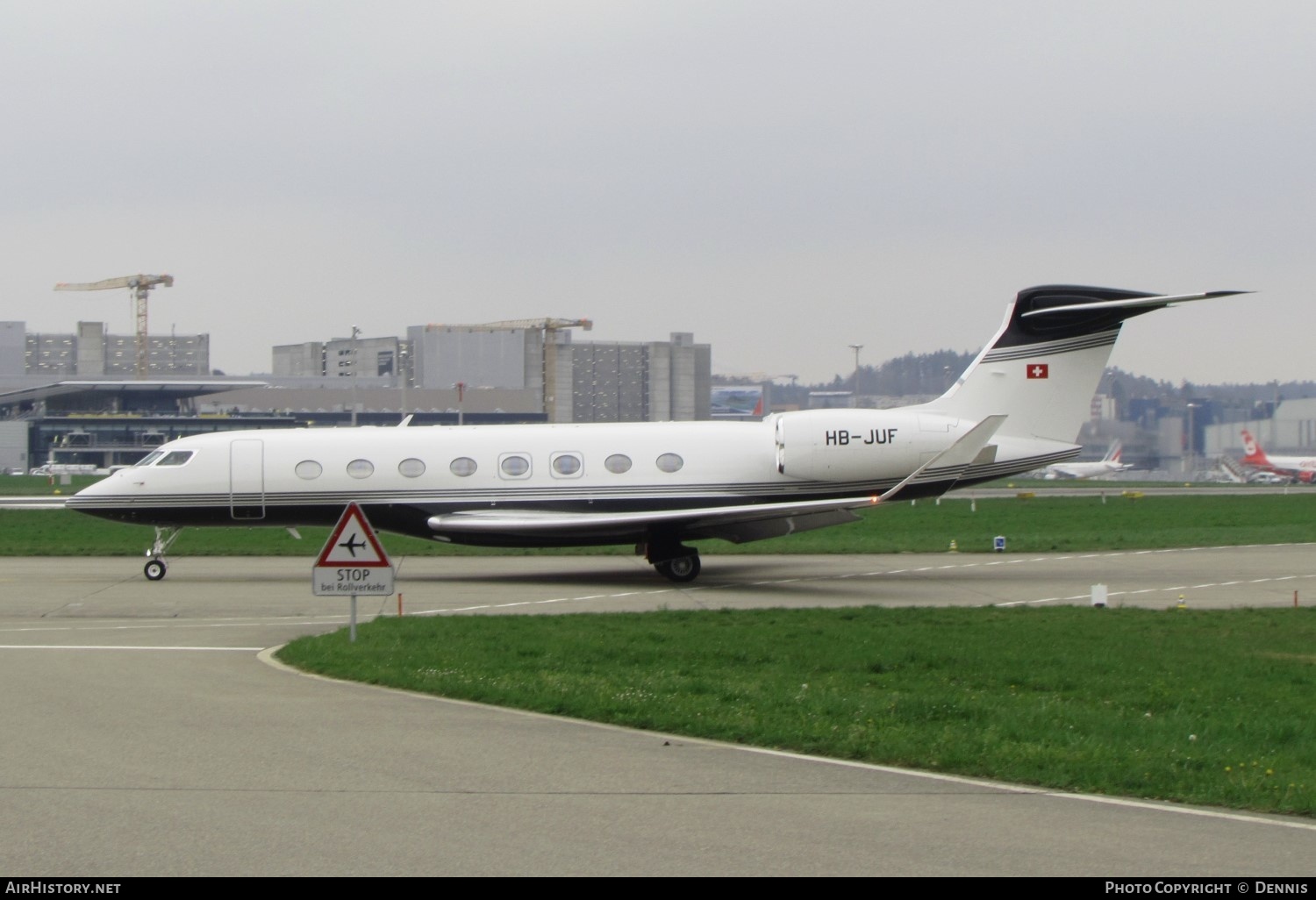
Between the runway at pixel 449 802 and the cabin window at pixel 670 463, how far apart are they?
10.9m

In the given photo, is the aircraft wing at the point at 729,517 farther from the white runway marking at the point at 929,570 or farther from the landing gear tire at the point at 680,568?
the white runway marking at the point at 929,570

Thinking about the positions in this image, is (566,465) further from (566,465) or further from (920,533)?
(920,533)

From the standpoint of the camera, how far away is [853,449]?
2455 cm

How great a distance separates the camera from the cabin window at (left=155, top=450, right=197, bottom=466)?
25344 mm

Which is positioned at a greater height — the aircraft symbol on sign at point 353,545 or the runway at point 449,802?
the aircraft symbol on sign at point 353,545

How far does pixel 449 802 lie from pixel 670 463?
1688cm

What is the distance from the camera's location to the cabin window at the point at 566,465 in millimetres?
24828

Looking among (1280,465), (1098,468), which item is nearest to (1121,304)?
(1098,468)

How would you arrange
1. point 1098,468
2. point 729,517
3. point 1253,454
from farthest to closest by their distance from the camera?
point 1253,454
point 1098,468
point 729,517

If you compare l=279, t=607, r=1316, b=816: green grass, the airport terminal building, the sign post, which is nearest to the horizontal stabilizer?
l=279, t=607, r=1316, b=816: green grass

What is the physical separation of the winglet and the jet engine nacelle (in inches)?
13.1

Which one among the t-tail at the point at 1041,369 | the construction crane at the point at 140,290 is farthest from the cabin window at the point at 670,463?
the construction crane at the point at 140,290
